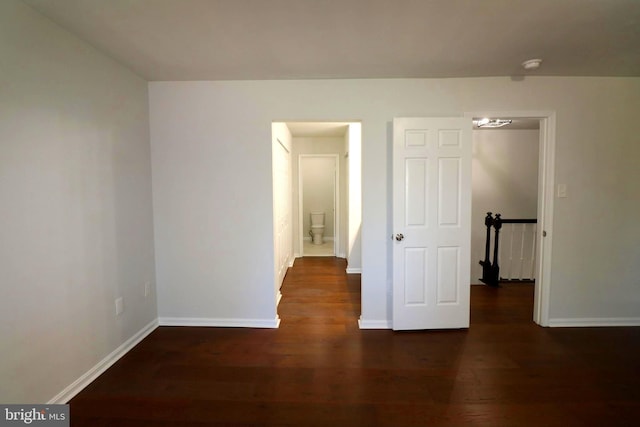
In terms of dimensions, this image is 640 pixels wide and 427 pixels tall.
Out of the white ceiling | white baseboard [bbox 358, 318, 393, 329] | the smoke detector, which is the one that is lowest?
white baseboard [bbox 358, 318, 393, 329]

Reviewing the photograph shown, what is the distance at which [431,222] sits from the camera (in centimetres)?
271

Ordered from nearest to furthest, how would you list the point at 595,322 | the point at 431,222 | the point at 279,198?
the point at 431,222
the point at 595,322
the point at 279,198

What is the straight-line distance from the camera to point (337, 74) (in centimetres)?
260

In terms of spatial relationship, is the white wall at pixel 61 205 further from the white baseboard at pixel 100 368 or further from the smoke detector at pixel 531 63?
the smoke detector at pixel 531 63

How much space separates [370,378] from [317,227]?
16.4 feet

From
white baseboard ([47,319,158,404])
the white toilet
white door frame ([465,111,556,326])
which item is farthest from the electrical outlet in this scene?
the white toilet

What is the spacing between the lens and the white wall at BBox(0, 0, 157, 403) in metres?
1.55

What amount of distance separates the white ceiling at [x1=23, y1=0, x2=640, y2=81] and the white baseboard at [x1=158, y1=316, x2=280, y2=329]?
2372 millimetres

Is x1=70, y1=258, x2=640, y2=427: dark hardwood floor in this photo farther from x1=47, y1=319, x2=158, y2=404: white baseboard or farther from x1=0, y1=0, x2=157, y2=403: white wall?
x1=0, y1=0, x2=157, y2=403: white wall

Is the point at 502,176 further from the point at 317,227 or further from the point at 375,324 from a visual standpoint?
the point at 317,227

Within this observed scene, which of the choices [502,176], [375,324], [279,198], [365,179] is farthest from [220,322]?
[502,176]

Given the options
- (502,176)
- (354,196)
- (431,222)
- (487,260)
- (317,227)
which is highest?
(502,176)

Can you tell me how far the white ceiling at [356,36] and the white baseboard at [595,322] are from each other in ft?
7.75

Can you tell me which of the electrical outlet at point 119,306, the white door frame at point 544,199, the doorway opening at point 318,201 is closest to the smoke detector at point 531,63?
the white door frame at point 544,199
